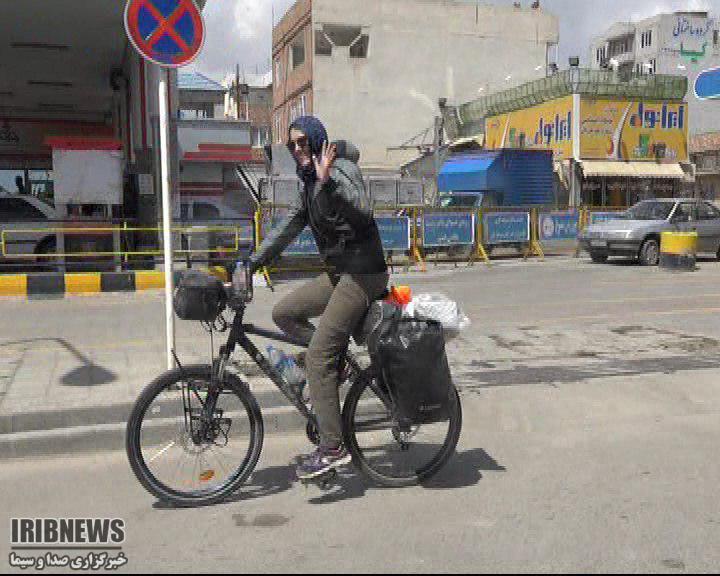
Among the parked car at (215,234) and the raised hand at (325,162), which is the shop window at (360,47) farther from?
the raised hand at (325,162)

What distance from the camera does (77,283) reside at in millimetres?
12930

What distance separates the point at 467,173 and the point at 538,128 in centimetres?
822

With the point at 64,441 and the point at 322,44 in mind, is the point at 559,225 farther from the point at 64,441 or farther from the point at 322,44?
the point at 322,44

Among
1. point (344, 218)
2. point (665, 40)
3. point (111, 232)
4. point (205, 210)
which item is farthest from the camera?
point (665, 40)

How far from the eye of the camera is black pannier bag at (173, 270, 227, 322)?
3850 millimetres

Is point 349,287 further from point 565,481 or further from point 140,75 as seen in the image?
point 140,75

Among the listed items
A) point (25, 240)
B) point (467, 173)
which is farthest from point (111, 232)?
point (467, 173)

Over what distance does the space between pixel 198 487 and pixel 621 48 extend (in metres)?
101

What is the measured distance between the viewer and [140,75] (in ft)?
54.7

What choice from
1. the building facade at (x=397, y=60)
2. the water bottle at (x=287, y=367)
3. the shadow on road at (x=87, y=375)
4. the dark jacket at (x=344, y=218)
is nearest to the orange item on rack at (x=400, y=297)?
the dark jacket at (x=344, y=218)

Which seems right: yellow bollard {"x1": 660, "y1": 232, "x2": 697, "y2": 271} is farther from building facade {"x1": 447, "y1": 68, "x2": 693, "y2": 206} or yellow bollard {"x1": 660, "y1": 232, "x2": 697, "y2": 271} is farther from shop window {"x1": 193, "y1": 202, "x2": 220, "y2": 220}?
building facade {"x1": 447, "y1": 68, "x2": 693, "y2": 206}

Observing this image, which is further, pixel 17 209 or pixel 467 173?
pixel 467 173

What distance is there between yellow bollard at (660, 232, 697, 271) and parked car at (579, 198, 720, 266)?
796 mm

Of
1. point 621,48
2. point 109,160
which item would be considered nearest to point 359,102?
point 109,160
